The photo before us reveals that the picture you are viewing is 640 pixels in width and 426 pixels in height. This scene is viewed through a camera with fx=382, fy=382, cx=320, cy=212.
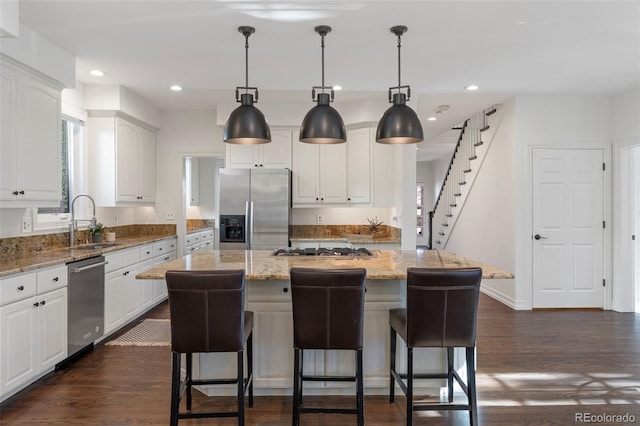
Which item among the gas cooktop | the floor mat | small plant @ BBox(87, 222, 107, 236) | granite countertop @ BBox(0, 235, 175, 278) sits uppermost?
small plant @ BBox(87, 222, 107, 236)

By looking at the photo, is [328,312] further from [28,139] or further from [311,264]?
[28,139]

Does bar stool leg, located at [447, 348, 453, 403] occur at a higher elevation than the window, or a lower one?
lower

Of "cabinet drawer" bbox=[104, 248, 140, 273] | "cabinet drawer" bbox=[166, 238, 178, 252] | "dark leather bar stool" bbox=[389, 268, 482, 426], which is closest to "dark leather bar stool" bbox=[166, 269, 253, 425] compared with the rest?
"dark leather bar stool" bbox=[389, 268, 482, 426]

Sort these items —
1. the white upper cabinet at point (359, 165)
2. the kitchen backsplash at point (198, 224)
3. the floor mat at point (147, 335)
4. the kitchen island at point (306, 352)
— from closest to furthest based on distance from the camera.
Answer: the kitchen island at point (306, 352) → the floor mat at point (147, 335) → the white upper cabinet at point (359, 165) → the kitchen backsplash at point (198, 224)

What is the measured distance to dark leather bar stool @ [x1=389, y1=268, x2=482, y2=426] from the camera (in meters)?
2.07

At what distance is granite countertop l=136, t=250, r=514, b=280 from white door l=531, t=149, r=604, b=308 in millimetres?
2377

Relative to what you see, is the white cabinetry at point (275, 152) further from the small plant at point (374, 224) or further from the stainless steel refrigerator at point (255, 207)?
the small plant at point (374, 224)

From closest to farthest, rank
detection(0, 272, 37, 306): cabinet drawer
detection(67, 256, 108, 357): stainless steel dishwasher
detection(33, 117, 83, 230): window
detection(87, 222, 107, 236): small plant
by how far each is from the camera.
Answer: detection(0, 272, 37, 306): cabinet drawer < detection(67, 256, 108, 357): stainless steel dishwasher < detection(33, 117, 83, 230): window < detection(87, 222, 107, 236): small plant

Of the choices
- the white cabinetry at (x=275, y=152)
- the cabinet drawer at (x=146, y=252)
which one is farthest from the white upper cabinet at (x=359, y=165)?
the cabinet drawer at (x=146, y=252)

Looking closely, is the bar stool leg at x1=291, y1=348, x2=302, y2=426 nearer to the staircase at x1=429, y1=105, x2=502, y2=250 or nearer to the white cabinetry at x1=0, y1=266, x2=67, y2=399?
the white cabinetry at x1=0, y1=266, x2=67, y2=399

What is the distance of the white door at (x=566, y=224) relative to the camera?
15.7 feet

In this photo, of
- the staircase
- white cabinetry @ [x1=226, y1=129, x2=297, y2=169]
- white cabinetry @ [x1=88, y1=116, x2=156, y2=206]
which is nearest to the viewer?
white cabinetry @ [x1=88, y1=116, x2=156, y2=206]

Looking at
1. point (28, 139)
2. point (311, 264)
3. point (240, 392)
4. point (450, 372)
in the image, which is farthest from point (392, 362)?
point (28, 139)

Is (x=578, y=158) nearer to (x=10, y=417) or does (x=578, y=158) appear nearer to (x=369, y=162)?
(x=369, y=162)
